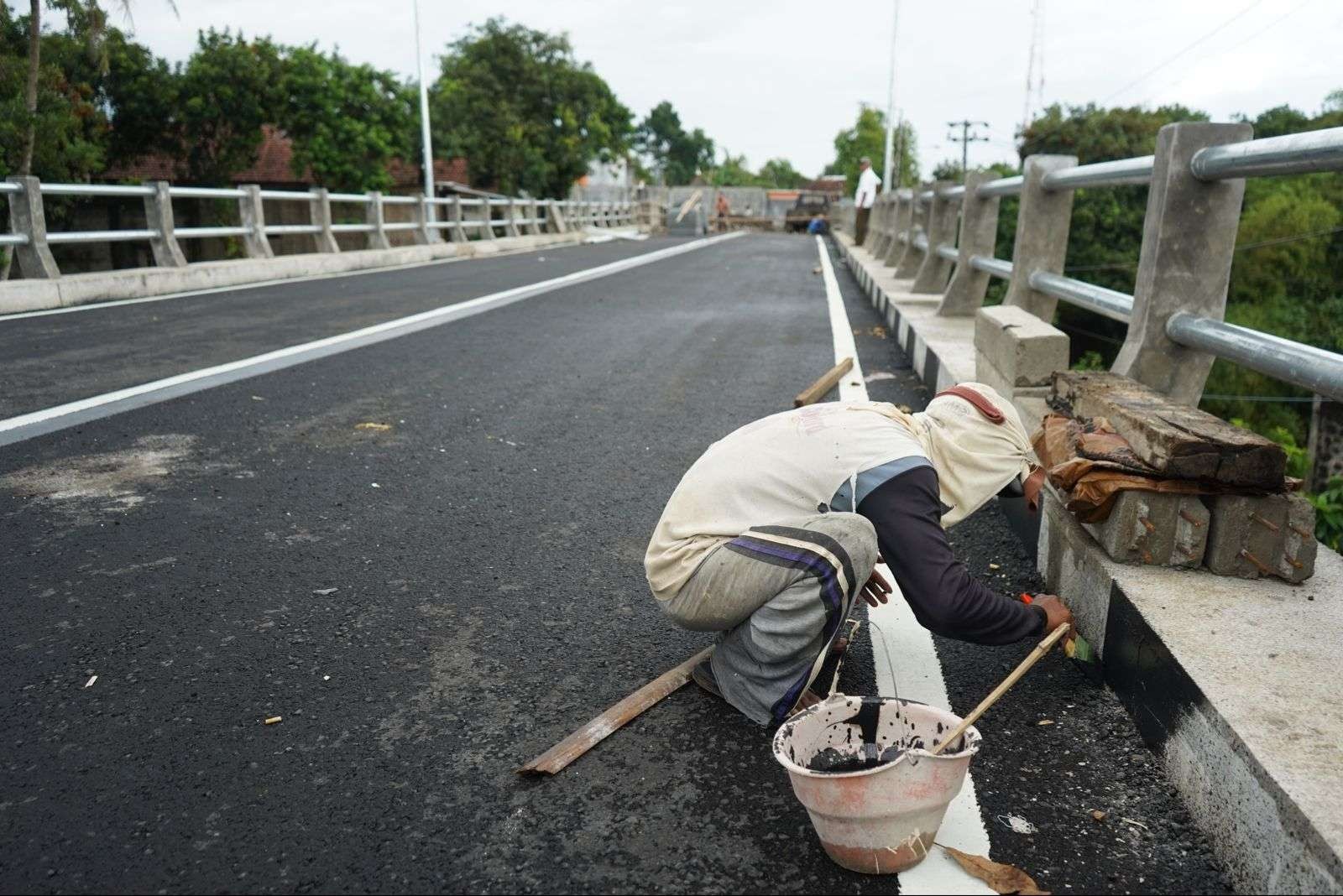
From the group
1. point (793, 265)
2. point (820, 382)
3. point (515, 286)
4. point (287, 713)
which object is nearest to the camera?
point (287, 713)

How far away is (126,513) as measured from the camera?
386cm

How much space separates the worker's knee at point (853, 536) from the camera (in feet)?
8.07

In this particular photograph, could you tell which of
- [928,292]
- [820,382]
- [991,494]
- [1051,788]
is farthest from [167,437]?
[928,292]

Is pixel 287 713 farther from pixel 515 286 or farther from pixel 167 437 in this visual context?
pixel 515 286

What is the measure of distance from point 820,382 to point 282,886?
4580 millimetres

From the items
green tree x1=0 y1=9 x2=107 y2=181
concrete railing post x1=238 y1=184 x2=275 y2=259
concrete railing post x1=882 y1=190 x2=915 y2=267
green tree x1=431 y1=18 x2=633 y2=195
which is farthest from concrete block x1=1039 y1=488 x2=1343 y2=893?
green tree x1=431 y1=18 x2=633 y2=195

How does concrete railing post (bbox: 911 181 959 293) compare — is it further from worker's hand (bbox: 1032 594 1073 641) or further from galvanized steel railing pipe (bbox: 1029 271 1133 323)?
worker's hand (bbox: 1032 594 1073 641)

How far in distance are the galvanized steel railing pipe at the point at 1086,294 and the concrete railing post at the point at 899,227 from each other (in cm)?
785

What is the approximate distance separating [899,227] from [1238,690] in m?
13.2

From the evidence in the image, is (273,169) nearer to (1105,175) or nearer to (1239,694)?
(1105,175)

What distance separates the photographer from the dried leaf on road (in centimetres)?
193

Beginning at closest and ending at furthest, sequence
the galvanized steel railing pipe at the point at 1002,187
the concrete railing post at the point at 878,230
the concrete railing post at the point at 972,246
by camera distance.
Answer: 1. the galvanized steel railing pipe at the point at 1002,187
2. the concrete railing post at the point at 972,246
3. the concrete railing post at the point at 878,230

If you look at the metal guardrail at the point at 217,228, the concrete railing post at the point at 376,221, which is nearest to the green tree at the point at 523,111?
the metal guardrail at the point at 217,228

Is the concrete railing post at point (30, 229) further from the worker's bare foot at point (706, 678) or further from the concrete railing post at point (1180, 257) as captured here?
the concrete railing post at point (1180, 257)
